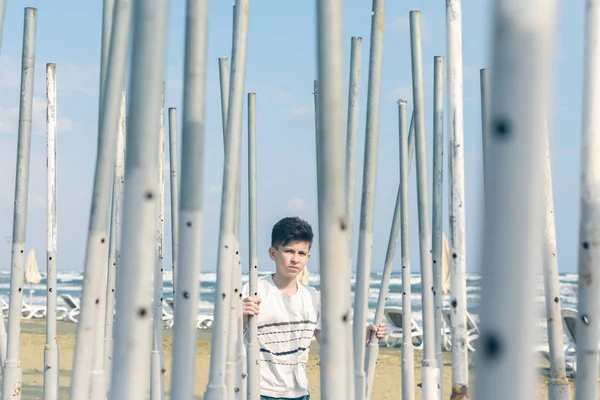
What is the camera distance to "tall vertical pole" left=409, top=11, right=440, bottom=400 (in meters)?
5.59

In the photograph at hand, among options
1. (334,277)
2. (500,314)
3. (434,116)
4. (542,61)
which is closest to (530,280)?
(500,314)

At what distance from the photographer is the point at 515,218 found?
1.31 m

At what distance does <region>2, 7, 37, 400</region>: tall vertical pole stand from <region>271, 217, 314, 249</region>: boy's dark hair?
1.68 metres

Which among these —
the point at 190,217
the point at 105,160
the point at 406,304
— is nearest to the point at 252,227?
the point at 406,304

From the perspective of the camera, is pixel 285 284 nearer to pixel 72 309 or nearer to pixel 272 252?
pixel 272 252

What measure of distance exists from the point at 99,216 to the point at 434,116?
407cm

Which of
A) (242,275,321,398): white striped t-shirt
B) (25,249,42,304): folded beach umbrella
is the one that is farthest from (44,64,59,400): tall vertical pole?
(25,249,42,304): folded beach umbrella

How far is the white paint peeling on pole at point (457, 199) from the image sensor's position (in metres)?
5.33

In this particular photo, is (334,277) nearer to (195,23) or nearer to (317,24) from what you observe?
(317,24)

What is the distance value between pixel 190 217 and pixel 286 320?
8.96ft

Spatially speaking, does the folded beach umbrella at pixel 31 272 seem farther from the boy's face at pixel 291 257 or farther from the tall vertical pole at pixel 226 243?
the tall vertical pole at pixel 226 243

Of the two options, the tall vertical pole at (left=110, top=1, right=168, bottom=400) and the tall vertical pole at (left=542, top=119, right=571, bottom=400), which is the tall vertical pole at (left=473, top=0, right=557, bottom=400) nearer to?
the tall vertical pole at (left=110, top=1, right=168, bottom=400)

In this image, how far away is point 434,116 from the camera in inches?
257

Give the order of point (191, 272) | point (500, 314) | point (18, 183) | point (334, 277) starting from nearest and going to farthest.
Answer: point (500, 314), point (334, 277), point (191, 272), point (18, 183)
